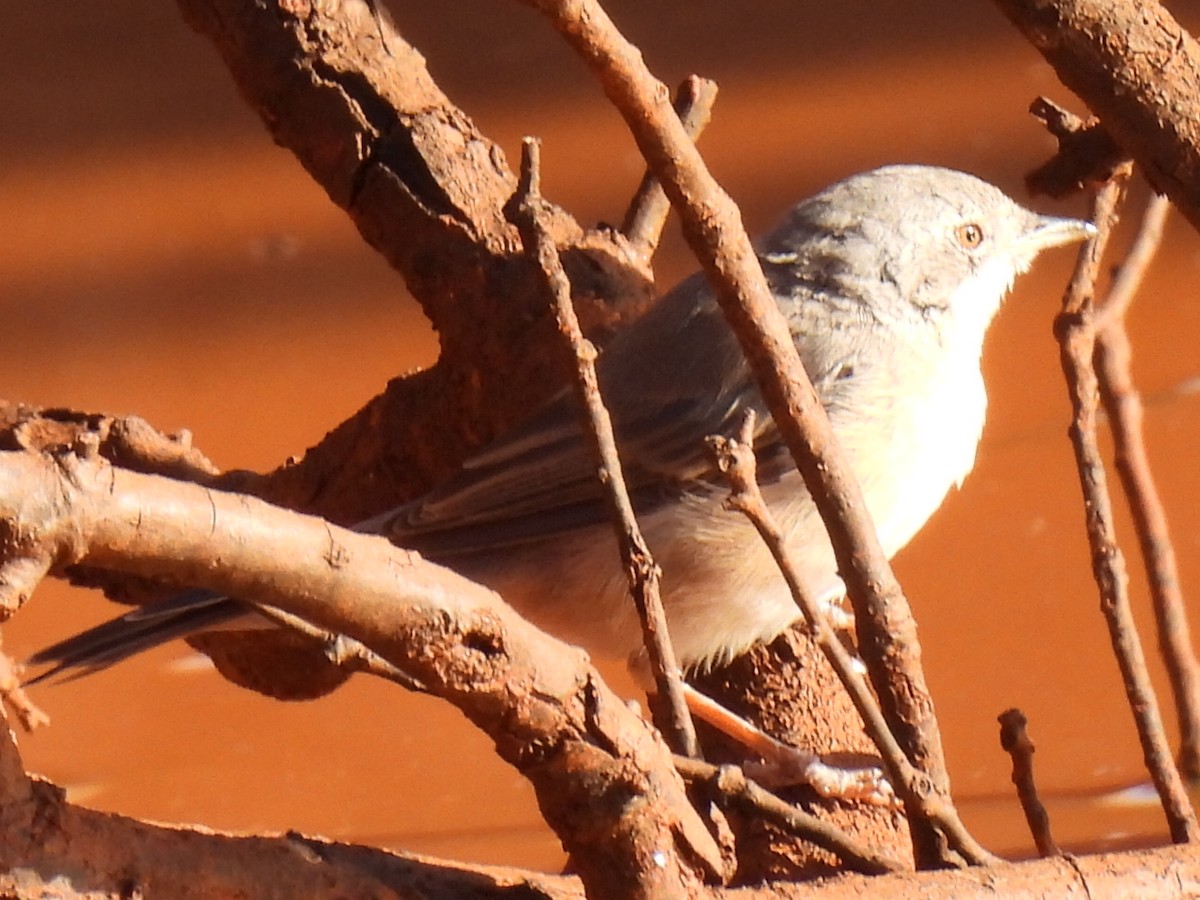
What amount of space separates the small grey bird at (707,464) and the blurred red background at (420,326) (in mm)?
961

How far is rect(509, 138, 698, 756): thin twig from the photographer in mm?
1546

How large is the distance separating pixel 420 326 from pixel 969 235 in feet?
4.78

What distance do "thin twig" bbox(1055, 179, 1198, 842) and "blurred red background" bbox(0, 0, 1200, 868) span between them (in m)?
1.92

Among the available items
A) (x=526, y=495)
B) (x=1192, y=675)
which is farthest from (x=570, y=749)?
(x=526, y=495)

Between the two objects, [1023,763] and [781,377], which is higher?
[781,377]

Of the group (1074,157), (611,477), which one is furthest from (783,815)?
(1074,157)

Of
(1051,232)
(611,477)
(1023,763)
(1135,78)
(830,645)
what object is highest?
(1051,232)

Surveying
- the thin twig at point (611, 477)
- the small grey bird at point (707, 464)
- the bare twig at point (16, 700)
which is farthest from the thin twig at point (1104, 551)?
the bare twig at point (16, 700)

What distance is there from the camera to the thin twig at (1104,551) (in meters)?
1.76

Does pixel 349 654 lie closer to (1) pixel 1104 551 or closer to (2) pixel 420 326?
(1) pixel 1104 551

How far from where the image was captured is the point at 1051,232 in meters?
3.00

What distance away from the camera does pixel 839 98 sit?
3.78m

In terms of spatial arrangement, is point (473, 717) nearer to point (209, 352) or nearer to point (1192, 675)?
point (1192, 675)

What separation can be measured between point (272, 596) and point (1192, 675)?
4.09ft
